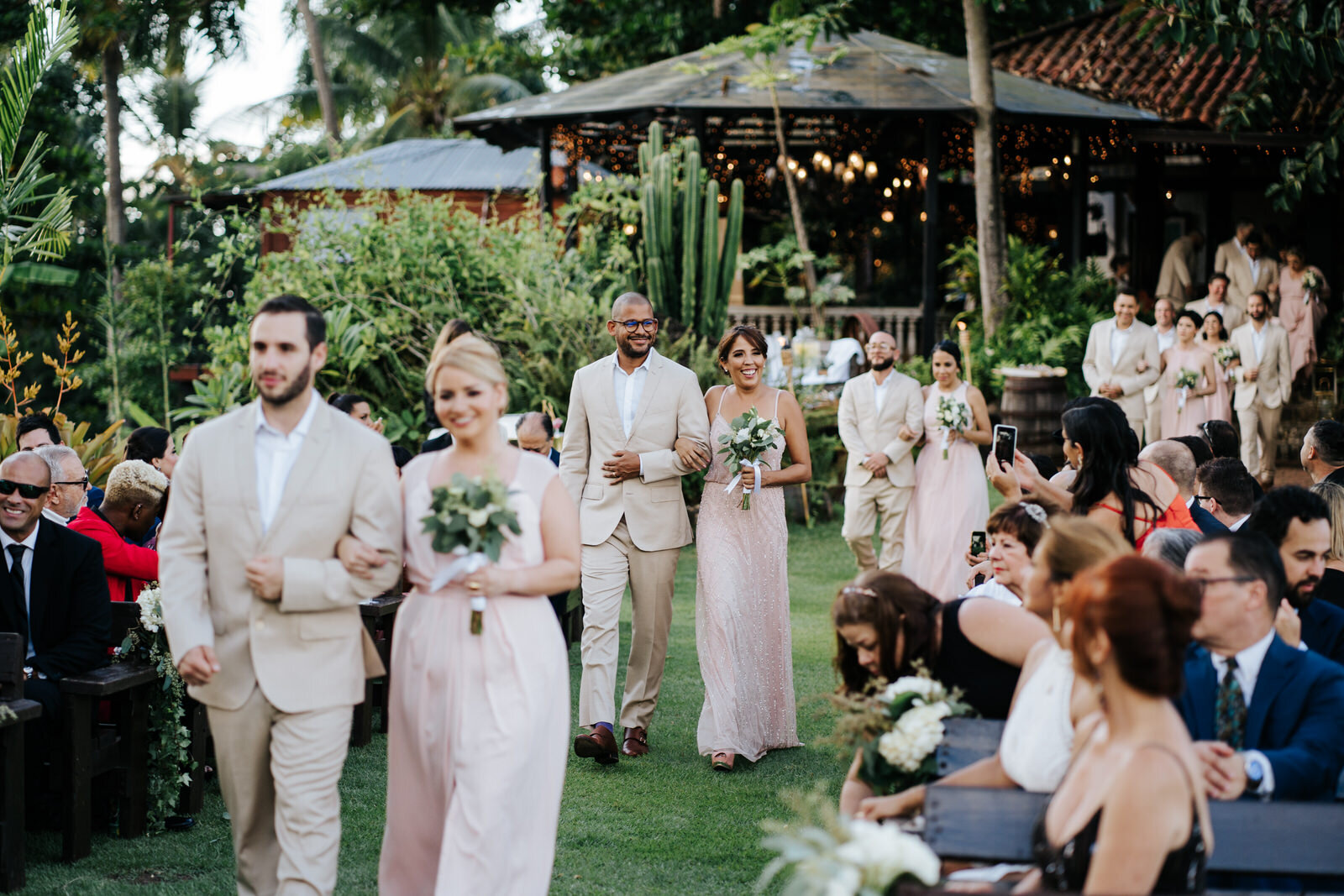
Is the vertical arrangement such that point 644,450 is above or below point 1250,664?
above

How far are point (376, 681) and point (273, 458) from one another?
3.56m

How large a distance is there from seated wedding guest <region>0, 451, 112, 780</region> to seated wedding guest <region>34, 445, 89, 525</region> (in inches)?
31.9

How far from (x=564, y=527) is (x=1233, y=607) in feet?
6.45

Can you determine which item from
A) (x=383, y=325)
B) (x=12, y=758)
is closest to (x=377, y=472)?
(x=12, y=758)

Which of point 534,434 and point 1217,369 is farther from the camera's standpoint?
point 1217,369

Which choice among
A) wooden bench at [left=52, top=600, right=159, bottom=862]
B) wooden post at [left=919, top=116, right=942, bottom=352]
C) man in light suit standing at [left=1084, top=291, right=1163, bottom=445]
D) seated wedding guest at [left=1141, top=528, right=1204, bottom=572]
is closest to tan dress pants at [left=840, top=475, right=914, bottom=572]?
man in light suit standing at [left=1084, top=291, right=1163, bottom=445]

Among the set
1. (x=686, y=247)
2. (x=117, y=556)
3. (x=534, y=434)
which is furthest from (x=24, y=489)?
(x=686, y=247)

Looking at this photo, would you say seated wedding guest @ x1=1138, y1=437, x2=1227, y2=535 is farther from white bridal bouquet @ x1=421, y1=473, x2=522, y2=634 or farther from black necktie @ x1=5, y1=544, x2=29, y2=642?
black necktie @ x1=5, y1=544, x2=29, y2=642

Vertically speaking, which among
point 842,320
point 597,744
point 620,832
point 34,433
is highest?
point 842,320

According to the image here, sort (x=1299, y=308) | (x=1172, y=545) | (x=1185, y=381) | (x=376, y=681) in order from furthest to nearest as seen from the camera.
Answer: (x=1299, y=308)
(x=1185, y=381)
(x=376, y=681)
(x=1172, y=545)

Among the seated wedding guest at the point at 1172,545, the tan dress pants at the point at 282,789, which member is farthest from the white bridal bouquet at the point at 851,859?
the seated wedding guest at the point at 1172,545

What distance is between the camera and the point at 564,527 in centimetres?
407

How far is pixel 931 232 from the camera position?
17469 millimetres

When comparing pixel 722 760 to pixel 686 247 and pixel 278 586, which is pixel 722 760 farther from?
pixel 686 247
